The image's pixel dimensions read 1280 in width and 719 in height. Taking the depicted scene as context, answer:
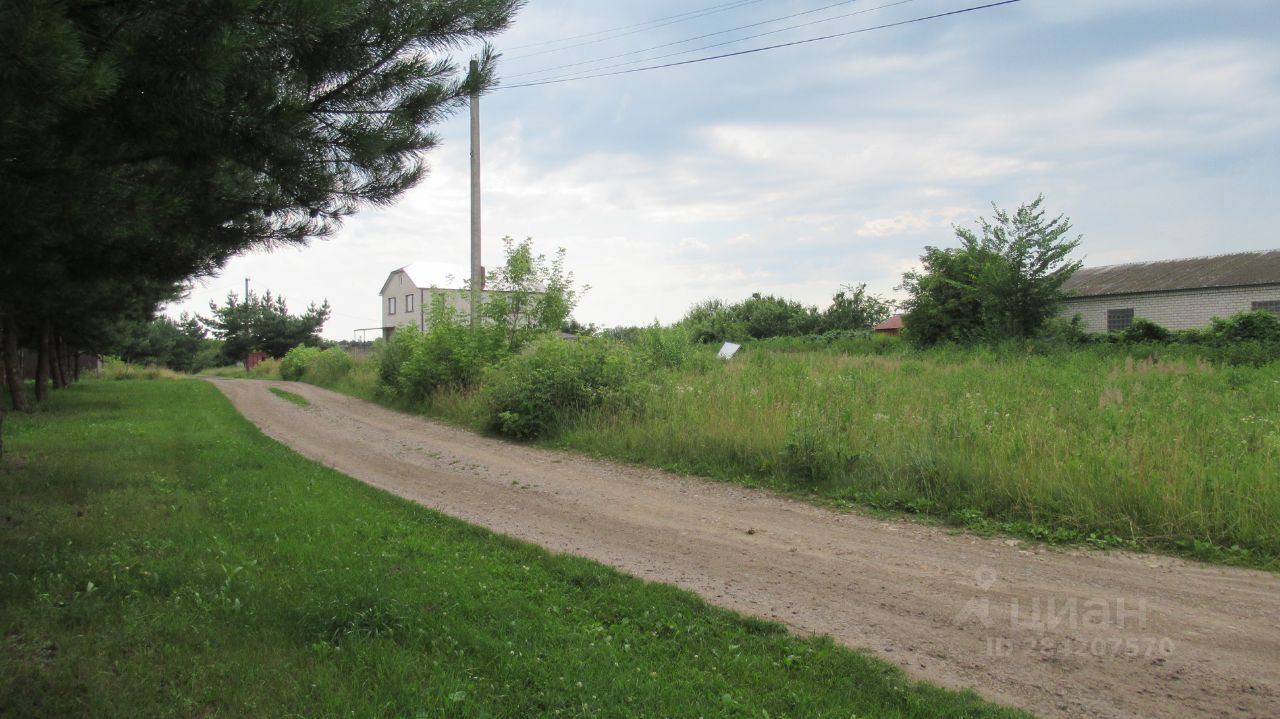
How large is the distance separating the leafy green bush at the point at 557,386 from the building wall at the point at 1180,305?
21055 mm

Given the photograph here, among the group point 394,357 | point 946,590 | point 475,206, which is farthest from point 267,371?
point 946,590

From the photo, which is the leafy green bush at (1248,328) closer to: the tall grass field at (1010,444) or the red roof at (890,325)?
the tall grass field at (1010,444)

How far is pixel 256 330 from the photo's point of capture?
57188 millimetres

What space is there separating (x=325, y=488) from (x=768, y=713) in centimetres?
662

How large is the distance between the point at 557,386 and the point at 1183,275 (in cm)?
2982

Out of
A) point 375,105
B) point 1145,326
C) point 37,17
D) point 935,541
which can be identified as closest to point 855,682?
point 935,541

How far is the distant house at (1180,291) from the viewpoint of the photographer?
27562mm

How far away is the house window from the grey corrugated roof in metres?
0.89

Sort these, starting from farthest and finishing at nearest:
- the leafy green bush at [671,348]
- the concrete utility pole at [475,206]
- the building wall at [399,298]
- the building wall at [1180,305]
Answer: the building wall at [399,298]
the building wall at [1180,305]
the leafy green bush at [671,348]
the concrete utility pole at [475,206]

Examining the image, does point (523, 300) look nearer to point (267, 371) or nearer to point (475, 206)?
point (475, 206)

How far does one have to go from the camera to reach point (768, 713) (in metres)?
3.41

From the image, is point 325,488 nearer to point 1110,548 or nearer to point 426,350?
point 1110,548

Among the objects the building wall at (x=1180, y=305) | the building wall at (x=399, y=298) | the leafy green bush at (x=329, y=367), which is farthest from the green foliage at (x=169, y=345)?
the building wall at (x=1180, y=305)

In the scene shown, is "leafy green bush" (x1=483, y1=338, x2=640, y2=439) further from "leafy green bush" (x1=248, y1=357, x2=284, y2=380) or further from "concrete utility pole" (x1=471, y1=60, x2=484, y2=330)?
"leafy green bush" (x1=248, y1=357, x2=284, y2=380)
